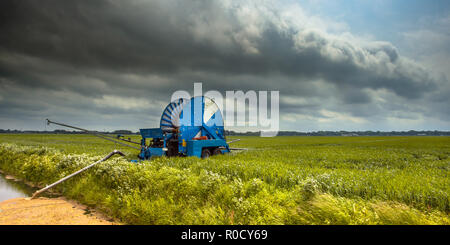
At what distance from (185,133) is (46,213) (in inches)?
275

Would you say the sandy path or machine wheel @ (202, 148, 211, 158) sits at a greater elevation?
machine wheel @ (202, 148, 211, 158)

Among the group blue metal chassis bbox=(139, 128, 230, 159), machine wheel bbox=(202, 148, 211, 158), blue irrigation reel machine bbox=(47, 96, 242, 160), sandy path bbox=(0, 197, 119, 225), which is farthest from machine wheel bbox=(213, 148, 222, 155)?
sandy path bbox=(0, 197, 119, 225)

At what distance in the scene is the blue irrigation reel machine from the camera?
12367 millimetres

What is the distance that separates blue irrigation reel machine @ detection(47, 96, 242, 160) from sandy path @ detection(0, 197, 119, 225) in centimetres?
428

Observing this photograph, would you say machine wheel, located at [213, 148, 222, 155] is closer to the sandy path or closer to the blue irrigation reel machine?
the blue irrigation reel machine

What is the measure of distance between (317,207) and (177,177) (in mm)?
3880

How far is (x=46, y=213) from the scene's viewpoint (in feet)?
23.1

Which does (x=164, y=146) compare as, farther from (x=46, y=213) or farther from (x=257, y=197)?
(x=257, y=197)

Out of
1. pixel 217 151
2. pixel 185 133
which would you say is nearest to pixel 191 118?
pixel 185 133

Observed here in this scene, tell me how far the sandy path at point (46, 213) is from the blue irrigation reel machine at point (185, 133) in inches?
168
